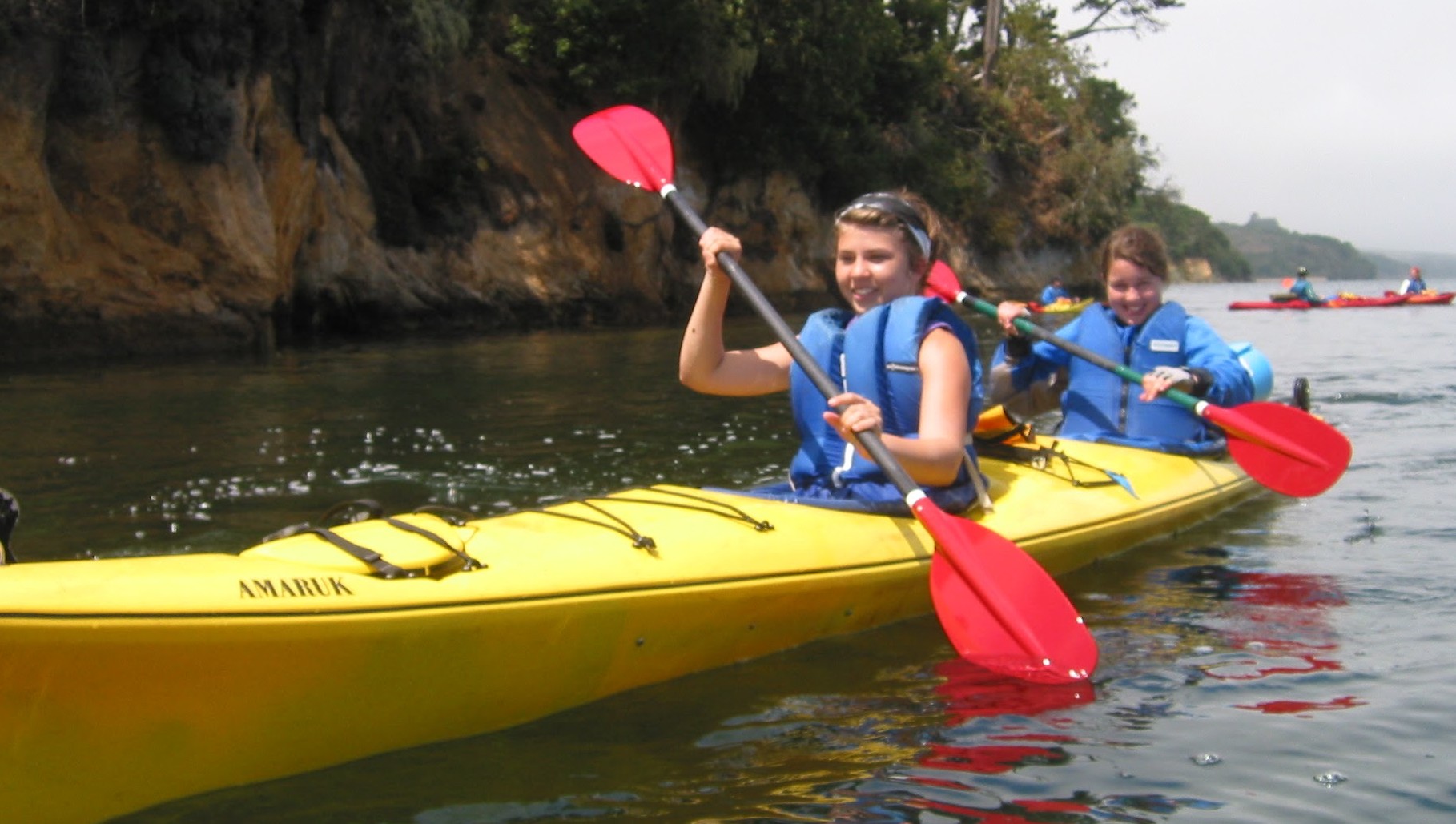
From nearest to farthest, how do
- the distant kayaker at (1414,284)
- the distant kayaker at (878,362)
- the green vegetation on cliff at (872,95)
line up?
the distant kayaker at (878,362), the green vegetation on cliff at (872,95), the distant kayaker at (1414,284)

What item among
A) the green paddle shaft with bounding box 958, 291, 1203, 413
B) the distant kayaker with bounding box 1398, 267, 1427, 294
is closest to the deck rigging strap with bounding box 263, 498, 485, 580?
the green paddle shaft with bounding box 958, 291, 1203, 413

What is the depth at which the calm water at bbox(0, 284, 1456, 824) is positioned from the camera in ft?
8.36

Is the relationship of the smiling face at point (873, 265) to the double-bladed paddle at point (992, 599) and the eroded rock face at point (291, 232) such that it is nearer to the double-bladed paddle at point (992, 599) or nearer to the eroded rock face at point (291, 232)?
the double-bladed paddle at point (992, 599)

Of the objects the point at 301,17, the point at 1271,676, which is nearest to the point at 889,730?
the point at 1271,676

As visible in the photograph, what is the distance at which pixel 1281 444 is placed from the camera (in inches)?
200

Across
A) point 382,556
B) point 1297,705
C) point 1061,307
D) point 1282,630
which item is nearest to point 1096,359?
point 1282,630

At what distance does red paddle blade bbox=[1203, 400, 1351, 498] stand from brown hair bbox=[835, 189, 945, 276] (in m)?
1.91

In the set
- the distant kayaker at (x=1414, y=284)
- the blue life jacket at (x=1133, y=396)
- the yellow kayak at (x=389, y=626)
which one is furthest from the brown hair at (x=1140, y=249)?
the distant kayaker at (x=1414, y=284)

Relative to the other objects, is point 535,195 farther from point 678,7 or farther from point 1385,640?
point 1385,640

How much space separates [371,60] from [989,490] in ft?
40.9

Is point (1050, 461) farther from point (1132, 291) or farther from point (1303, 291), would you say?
point (1303, 291)

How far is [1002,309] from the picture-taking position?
5418 millimetres

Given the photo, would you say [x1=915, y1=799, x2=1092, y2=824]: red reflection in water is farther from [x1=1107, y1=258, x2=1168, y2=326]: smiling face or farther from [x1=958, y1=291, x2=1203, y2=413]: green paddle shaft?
[x1=1107, y1=258, x2=1168, y2=326]: smiling face

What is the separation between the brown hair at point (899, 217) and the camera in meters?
3.59
